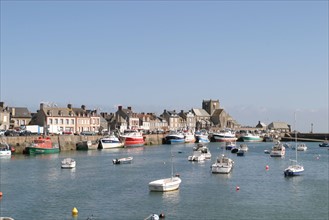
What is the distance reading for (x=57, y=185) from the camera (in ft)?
169

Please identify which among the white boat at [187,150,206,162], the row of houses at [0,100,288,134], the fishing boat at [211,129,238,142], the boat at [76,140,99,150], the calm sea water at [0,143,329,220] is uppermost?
the row of houses at [0,100,288,134]

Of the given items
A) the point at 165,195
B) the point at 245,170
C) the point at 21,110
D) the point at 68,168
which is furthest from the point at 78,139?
the point at 165,195

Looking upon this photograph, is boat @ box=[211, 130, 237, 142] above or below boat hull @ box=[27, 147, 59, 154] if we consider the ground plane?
above

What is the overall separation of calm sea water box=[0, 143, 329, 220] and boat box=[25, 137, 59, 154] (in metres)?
19.0

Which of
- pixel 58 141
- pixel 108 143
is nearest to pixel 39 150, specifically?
pixel 58 141

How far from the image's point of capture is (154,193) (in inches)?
1820

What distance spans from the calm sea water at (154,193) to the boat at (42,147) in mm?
18950

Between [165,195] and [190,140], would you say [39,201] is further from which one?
[190,140]

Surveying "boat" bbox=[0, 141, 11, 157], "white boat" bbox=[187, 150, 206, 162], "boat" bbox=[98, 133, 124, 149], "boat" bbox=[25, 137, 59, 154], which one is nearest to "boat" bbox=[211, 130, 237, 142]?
"boat" bbox=[98, 133, 124, 149]

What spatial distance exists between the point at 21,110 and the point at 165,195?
9053cm

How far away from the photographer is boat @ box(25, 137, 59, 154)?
292 feet

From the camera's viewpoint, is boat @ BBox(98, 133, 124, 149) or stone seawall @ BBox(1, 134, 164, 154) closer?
stone seawall @ BBox(1, 134, 164, 154)

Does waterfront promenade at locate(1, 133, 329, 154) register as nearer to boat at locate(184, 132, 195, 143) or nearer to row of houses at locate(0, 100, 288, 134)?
boat at locate(184, 132, 195, 143)

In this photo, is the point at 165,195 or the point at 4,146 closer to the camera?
the point at 165,195
